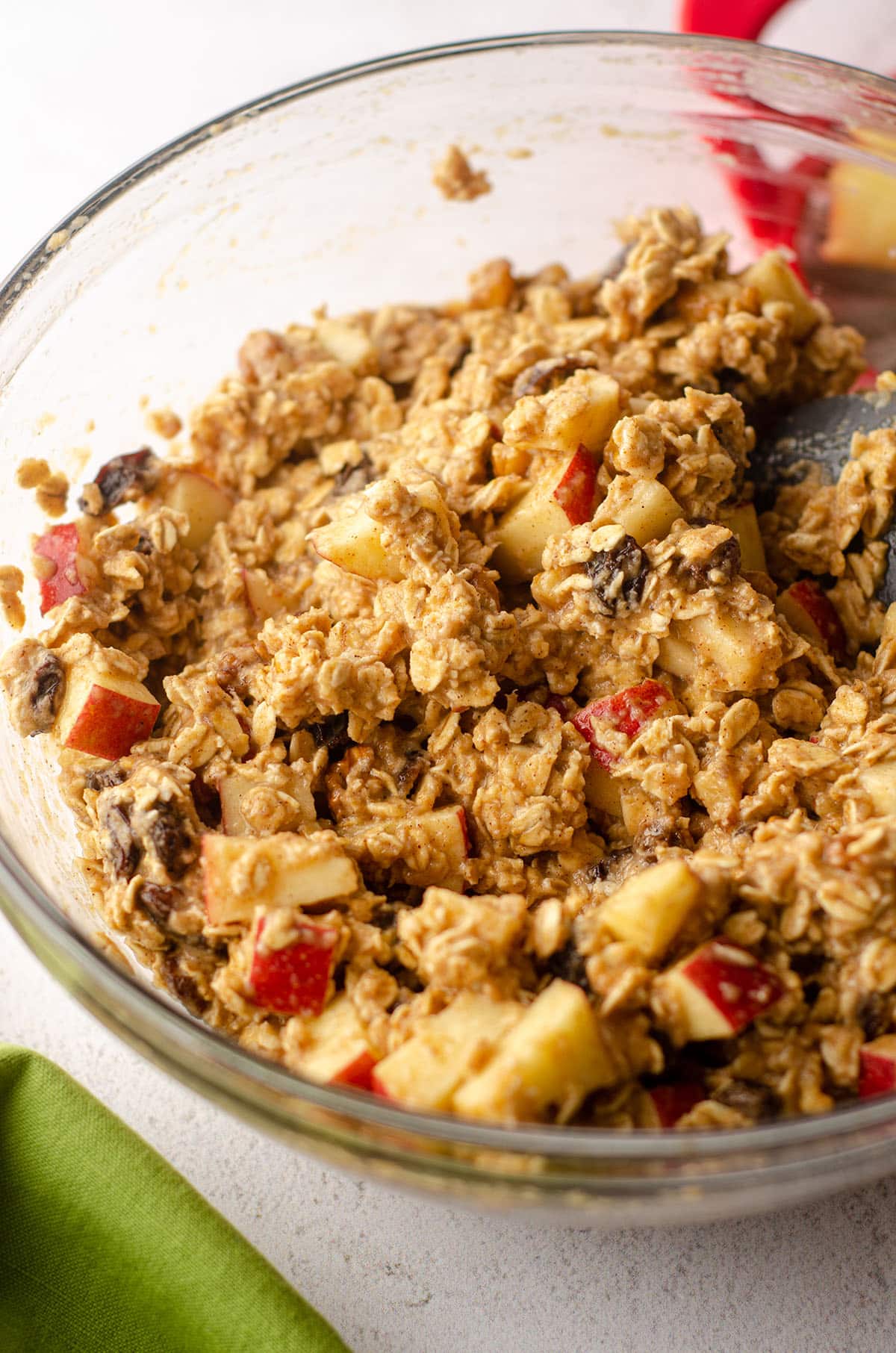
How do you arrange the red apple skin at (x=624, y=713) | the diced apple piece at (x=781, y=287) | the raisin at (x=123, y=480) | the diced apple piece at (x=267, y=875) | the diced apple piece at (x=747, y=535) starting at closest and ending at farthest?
the diced apple piece at (x=267, y=875)
the red apple skin at (x=624, y=713)
the diced apple piece at (x=747, y=535)
the raisin at (x=123, y=480)
the diced apple piece at (x=781, y=287)

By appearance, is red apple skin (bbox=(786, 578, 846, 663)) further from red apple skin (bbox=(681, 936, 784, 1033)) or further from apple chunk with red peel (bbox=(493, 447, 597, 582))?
red apple skin (bbox=(681, 936, 784, 1033))

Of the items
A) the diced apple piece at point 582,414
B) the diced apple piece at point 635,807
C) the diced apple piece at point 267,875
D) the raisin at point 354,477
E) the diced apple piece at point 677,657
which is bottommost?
the diced apple piece at point 635,807

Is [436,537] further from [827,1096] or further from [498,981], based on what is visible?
[827,1096]

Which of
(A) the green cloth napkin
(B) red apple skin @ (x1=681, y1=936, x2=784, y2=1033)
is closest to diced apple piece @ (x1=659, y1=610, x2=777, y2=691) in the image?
(B) red apple skin @ (x1=681, y1=936, x2=784, y2=1033)

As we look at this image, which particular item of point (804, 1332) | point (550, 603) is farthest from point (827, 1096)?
point (550, 603)

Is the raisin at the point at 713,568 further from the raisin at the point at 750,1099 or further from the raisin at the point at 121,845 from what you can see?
the raisin at the point at 121,845

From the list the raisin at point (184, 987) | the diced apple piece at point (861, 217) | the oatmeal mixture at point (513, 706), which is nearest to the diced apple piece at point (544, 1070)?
the oatmeal mixture at point (513, 706)

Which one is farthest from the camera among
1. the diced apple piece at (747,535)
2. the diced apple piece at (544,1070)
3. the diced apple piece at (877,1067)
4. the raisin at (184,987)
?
the diced apple piece at (747,535)
